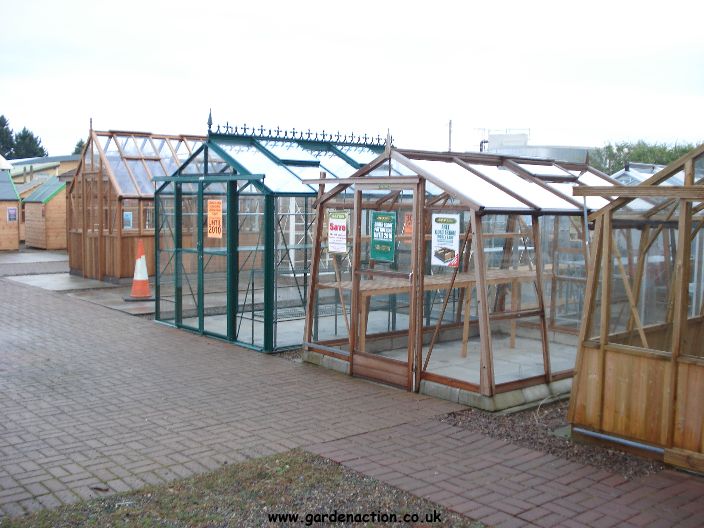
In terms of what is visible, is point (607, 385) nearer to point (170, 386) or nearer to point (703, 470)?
point (703, 470)

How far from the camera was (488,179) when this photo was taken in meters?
8.54

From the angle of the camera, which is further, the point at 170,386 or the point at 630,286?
the point at 170,386

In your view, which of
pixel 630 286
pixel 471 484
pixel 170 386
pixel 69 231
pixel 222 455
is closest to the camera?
pixel 471 484

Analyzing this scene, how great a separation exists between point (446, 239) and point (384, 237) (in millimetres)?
880

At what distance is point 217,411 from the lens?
7.46m

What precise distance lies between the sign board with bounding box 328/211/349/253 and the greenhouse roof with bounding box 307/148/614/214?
20.7 inches

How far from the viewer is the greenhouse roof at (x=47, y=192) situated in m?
26.6

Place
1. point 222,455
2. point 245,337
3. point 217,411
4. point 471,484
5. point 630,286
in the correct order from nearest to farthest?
point 471,484, point 222,455, point 630,286, point 217,411, point 245,337

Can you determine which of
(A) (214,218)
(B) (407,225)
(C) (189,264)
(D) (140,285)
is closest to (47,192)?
(D) (140,285)

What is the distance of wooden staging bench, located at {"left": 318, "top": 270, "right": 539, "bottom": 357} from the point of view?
844 cm

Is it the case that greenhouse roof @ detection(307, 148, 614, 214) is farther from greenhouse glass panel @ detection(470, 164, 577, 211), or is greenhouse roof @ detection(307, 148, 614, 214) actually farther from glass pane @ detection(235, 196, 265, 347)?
glass pane @ detection(235, 196, 265, 347)

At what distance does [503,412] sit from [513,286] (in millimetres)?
1677

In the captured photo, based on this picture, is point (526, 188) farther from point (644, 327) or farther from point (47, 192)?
point (47, 192)

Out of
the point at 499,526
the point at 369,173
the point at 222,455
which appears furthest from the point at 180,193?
the point at 499,526
